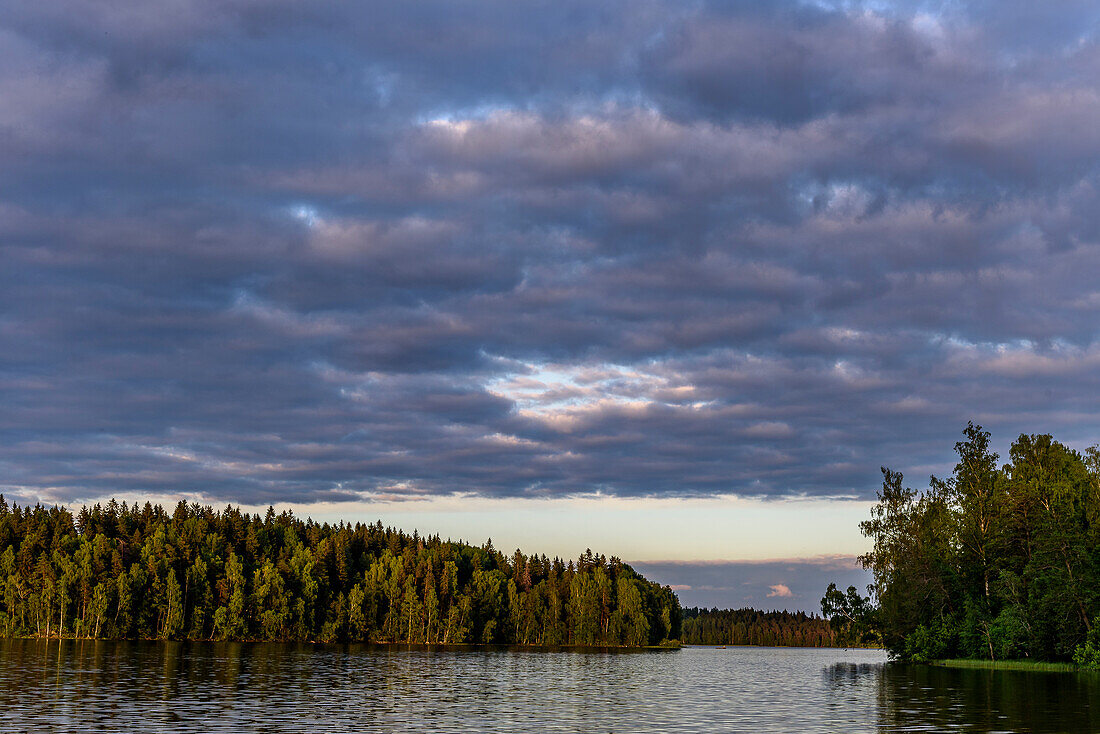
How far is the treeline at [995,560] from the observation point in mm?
102375

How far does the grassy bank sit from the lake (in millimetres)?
4061

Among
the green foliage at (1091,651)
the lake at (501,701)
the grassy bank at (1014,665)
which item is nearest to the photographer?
the lake at (501,701)

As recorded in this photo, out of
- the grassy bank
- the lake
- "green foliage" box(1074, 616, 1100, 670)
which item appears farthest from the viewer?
the grassy bank

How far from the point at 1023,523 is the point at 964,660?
2087cm

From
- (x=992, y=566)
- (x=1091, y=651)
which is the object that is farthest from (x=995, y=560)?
(x=1091, y=651)

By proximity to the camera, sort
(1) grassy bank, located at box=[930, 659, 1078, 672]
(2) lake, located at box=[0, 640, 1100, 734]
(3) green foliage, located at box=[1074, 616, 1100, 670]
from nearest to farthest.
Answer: (2) lake, located at box=[0, 640, 1100, 734] < (3) green foliage, located at box=[1074, 616, 1100, 670] < (1) grassy bank, located at box=[930, 659, 1078, 672]

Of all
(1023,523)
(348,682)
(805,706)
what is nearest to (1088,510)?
(1023,523)

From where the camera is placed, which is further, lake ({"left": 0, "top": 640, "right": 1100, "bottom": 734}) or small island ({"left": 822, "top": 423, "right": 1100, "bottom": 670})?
small island ({"left": 822, "top": 423, "right": 1100, "bottom": 670})

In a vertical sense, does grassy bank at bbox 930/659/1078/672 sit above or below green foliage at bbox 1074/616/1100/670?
below

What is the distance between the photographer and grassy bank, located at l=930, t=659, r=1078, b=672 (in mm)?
105000

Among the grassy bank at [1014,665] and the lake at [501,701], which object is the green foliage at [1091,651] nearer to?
the grassy bank at [1014,665]

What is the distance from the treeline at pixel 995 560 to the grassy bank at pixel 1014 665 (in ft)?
5.67

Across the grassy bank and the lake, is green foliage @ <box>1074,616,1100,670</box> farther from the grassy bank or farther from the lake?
the lake

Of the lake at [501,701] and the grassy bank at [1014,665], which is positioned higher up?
the lake at [501,701]
